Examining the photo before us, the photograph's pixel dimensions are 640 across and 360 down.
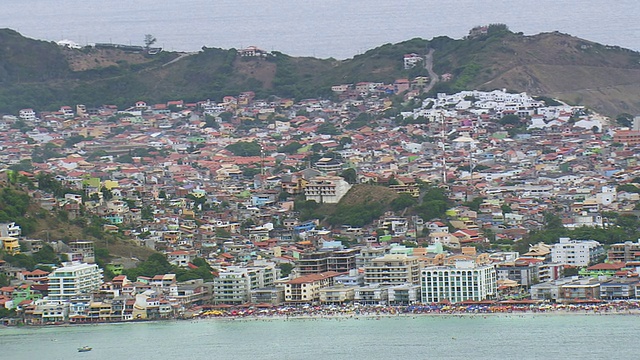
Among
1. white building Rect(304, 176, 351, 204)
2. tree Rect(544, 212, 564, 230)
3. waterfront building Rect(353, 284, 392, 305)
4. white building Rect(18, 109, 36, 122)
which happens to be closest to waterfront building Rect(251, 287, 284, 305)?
waterfront building Rect(353, 284, 392, 305)

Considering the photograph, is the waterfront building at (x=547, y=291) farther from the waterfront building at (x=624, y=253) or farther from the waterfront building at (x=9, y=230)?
the waterfront building at (x=9, y=230)

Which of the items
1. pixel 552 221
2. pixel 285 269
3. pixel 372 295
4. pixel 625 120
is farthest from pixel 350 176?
pixel 625 120

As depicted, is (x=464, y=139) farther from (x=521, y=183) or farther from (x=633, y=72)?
(x=633, y=72)

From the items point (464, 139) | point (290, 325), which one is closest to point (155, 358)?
point (290, 325)

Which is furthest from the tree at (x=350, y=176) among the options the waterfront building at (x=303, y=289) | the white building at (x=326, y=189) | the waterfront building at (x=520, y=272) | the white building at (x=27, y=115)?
the white building at (x=27, y=115)

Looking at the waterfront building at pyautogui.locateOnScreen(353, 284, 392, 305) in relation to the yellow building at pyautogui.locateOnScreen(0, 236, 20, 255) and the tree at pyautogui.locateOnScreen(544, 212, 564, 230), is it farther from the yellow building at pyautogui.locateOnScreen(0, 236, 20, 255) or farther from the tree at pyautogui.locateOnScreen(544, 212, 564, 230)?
the yellow building at pyautogui.locateOnScreen(0, 236, 20, 255)

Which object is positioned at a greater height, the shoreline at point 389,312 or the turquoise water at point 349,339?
the shoreline at point 389,312
